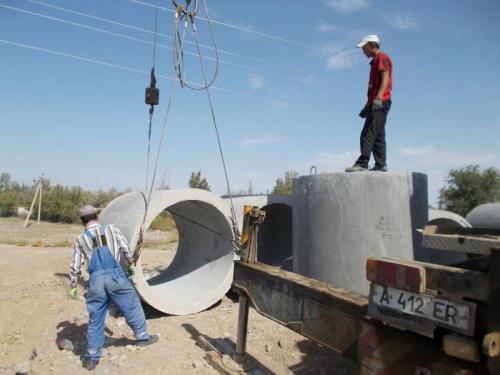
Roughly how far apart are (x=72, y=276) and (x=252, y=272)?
2.28m

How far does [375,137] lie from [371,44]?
917mm

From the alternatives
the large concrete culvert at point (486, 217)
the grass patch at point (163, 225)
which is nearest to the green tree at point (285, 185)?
the grass patch at point (163, 225)

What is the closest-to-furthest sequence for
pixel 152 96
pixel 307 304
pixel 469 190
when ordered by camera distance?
pixel 307 304 < pixel 152 96 < pixel 469 190

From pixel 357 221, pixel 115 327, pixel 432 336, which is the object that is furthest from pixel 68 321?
pixel 432 336

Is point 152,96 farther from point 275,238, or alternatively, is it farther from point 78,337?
point 275,238

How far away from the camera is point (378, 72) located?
4.27 metres

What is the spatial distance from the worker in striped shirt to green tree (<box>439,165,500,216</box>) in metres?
17.9

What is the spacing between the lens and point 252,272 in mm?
3516

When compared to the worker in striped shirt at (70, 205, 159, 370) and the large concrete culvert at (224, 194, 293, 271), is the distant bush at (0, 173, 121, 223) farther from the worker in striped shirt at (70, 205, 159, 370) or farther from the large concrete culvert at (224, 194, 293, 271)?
the worker in striped shirt at (70, 205, 159, 370)

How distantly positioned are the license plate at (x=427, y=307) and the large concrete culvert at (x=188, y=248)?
10.7 feet

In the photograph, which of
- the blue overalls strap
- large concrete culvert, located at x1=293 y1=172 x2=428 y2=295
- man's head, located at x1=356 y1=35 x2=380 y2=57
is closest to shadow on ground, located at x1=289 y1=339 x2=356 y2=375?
large concrete culvert, located at x1=293 y1=172 x2=428 y2=295

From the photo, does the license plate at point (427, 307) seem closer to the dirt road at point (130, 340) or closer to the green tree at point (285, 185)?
the dirt road at point (130, 340)

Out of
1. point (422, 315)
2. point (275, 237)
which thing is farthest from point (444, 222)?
point (422, 315)

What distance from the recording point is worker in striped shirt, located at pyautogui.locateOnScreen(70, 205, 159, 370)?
4457mm
